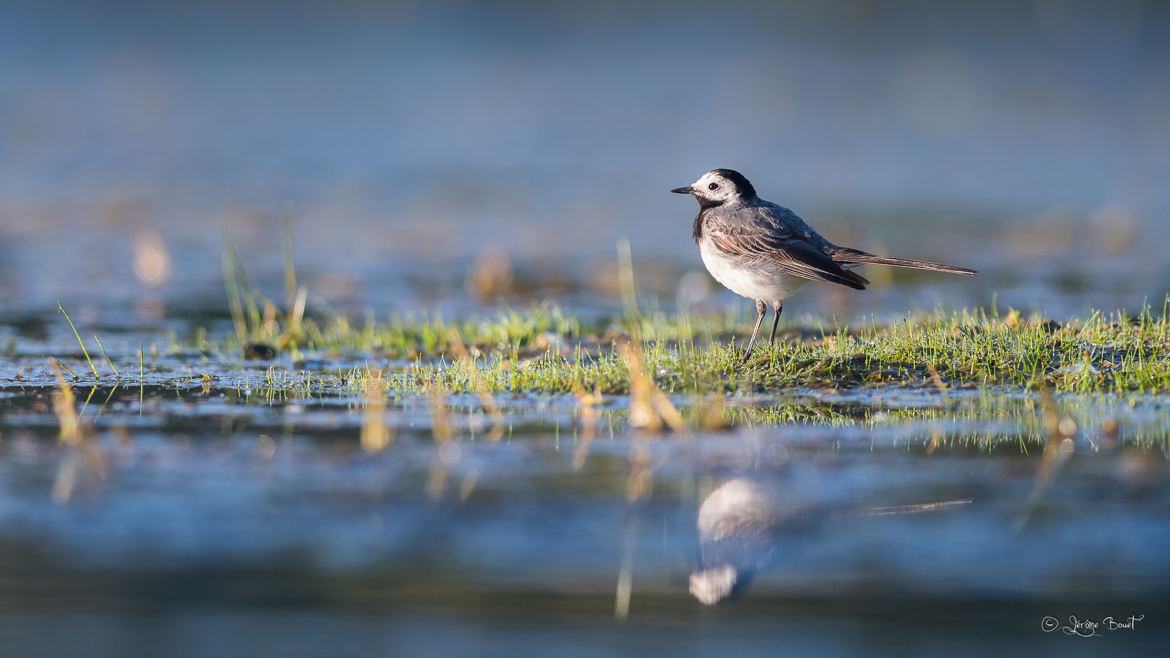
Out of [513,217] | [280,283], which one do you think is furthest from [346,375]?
[513,217]

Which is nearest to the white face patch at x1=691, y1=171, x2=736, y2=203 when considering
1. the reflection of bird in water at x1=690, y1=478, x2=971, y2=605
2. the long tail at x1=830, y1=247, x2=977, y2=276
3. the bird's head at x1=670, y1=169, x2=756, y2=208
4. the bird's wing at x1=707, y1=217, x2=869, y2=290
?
the bird's head at x1=670, y1=169, x2=756, y2=208

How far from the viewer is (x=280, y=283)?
17266 millimetres

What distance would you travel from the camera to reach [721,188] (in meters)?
10.1

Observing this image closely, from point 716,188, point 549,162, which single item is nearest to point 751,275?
point 716,188

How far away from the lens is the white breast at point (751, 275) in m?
9.29

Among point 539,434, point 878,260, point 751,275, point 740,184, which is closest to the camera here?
point 539,434

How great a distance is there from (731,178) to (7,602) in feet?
21.2

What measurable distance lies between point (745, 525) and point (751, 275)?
3.99 m

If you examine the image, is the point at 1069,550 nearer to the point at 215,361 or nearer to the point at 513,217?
the point at 215,361

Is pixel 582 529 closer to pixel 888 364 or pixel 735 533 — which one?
pixel 735 533

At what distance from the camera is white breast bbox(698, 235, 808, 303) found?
9.29 meters

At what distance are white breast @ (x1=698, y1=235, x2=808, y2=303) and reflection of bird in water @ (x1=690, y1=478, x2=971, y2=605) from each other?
329 centimetres

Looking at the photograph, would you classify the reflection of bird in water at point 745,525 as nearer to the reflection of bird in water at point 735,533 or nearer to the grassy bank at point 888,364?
the reflection of bird in water at point 735,533

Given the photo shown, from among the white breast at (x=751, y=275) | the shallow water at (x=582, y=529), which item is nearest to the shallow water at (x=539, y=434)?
the shallow water at (x=582, y=529)
